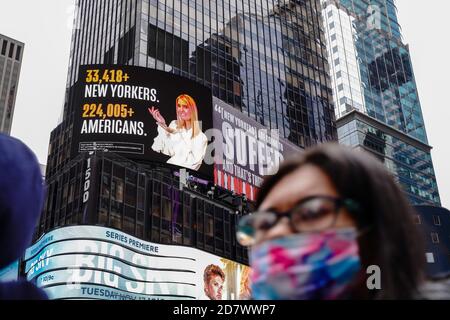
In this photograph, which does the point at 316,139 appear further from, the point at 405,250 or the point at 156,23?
the point at 405,250

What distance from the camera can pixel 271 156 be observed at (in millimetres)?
43750

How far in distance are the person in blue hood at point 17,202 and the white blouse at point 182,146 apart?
31.5 m

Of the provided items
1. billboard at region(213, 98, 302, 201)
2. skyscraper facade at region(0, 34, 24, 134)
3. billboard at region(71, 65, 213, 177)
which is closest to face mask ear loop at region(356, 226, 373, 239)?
billboard at region(71, 65, 213, 177)

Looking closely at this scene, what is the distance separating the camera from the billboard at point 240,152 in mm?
39156

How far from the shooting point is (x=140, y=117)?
3472cm

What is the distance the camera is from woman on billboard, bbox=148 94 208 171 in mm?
35125

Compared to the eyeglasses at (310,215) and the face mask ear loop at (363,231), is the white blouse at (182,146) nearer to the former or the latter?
the eyeglasses at (310,215)

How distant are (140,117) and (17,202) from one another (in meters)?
32.0

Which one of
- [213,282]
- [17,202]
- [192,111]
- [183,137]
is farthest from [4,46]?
[17,202]

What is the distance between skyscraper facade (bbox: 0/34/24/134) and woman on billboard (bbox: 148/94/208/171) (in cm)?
9846

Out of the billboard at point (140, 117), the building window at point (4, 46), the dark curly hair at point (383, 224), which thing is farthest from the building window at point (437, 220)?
the building window at point (4, 46)

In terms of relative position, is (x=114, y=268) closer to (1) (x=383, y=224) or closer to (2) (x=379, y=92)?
(1) (x=383, y=224)

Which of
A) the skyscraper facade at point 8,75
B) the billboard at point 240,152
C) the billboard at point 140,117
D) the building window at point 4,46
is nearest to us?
the billboard at point 140,117
